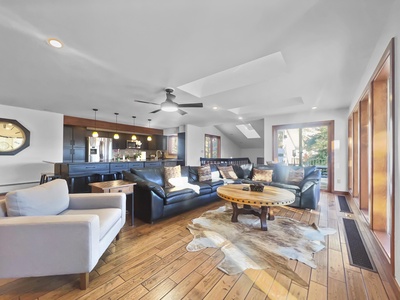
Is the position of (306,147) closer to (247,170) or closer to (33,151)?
(247,170)

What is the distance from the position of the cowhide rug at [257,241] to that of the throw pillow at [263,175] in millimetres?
1538

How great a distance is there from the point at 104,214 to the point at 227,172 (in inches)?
138

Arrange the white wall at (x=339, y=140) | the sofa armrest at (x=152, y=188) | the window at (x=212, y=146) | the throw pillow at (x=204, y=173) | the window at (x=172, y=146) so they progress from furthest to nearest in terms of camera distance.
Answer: the window at (x=172, y=146)
the window at (x=212, y=146)
the white wall at (x=339, y=140)
the throw pillow at (x=204, y=173)
the sofa armrest at (x=152, y=188)

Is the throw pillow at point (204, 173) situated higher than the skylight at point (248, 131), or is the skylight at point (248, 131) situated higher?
the skylight at point (248, 131)

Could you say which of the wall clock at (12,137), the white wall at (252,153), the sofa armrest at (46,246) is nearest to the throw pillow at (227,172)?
the sofa armrest at (46,246)

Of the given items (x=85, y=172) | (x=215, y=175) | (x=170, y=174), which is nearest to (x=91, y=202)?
(x=170, y=174)

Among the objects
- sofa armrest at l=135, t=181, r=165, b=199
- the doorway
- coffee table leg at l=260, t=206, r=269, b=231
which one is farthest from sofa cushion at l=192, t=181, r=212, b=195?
the doorway

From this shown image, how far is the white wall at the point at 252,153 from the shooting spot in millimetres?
10766

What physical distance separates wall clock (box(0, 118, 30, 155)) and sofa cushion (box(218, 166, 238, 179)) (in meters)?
5.79

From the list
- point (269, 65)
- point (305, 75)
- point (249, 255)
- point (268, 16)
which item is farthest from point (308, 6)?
point (249, 255)

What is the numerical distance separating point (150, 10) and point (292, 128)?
221 inches

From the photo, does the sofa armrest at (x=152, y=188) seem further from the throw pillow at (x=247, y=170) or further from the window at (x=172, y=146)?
the window at (x=172, y=146)

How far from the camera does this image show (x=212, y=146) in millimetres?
9641

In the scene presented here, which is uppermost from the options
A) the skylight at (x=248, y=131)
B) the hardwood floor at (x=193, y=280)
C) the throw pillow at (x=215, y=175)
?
the skylight at (x=248, y=131)
